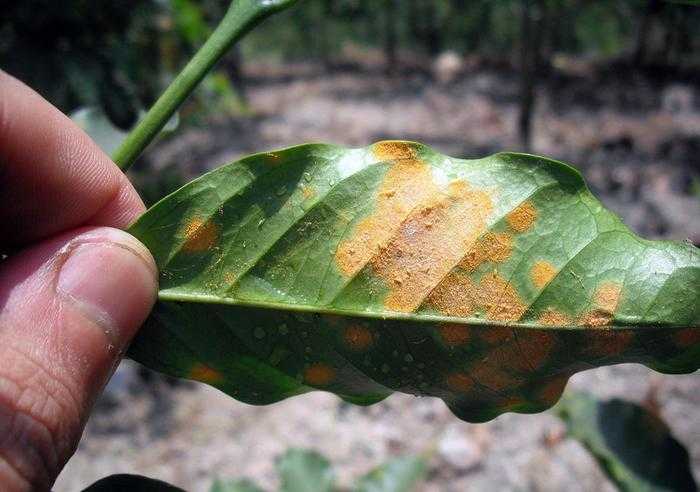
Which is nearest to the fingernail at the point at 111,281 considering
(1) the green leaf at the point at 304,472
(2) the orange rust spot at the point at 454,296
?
(2) the orange rust spot at the point at 454,296

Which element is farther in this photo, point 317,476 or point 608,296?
point 317,476

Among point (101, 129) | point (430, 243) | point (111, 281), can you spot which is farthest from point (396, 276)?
point (101, 129)

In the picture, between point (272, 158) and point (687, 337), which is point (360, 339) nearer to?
point (272, 158)

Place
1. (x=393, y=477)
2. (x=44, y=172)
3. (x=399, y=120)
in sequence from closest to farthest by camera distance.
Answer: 1. (x=44, y=172)
2. (x=393, y=477)
3. (x=399, y=120)

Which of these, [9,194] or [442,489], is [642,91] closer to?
[442,489]

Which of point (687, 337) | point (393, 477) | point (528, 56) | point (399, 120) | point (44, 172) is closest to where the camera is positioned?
point (687, 337)

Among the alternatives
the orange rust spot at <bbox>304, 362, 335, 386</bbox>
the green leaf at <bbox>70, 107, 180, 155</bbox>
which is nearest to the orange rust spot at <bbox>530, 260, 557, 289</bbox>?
the orange rust spot at <bbox>304, 362, 335, 386</bbox>
